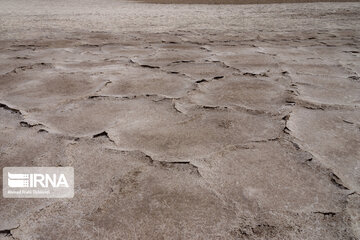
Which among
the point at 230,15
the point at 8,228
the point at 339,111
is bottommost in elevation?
the point at 8,228

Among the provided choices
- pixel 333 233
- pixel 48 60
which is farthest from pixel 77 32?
pixel 333 233

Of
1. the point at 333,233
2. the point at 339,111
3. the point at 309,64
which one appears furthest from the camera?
the point at 309,64

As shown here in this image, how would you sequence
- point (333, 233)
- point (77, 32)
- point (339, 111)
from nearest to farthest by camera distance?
point (333, 233), point (339, 111), point (77, 32)

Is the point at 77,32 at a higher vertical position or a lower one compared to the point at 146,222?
higher

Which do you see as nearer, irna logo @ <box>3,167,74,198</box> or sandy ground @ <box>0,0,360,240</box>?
sandy ground @ <box>0,0,360,240</box>

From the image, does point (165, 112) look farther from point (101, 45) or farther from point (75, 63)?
point (101, 45)

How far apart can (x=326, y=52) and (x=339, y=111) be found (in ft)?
3.93

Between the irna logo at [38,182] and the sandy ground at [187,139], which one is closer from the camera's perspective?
the sandy ground at [187,139]

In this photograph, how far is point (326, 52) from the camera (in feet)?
7.43

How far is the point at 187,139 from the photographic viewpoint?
1.07 m

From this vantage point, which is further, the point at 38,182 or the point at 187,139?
the point at 187,139

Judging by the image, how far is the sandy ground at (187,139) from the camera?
2.34 ft

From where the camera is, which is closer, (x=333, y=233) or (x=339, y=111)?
(x=333, y=233)

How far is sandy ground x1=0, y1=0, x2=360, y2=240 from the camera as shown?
2.34 ft
